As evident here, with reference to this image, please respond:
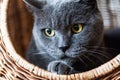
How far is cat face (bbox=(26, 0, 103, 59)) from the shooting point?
3.20ft

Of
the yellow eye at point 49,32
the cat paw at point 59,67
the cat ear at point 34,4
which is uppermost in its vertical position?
the cat ear at point 34,4

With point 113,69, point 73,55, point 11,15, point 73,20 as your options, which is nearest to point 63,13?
point 73,20

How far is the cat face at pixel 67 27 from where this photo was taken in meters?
0.98

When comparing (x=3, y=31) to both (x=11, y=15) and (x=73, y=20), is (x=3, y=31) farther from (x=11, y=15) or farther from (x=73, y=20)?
(x=11, y=15)

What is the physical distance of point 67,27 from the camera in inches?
38.9

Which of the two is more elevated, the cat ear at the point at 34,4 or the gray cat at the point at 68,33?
the cat ear at the point at 34,4

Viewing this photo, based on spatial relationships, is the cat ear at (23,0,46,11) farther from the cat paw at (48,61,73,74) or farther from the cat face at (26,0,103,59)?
the cat paw at (48,61,73,74)

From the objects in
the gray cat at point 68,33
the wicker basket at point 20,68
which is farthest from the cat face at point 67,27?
the wicker basket at point 20,68

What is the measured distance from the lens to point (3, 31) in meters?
1.02

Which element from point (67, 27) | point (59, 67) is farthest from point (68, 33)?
point (59, 67)

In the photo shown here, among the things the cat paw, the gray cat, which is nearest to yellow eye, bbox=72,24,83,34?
the gray cat

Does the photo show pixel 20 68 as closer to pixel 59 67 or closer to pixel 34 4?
pixel 59 67

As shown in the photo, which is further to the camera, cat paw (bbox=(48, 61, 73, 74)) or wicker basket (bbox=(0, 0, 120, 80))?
cat paw (bbox=(48, 61, 73, 74))

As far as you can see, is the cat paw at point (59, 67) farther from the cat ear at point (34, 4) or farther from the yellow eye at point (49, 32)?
the cat ear at point (34, 4)
